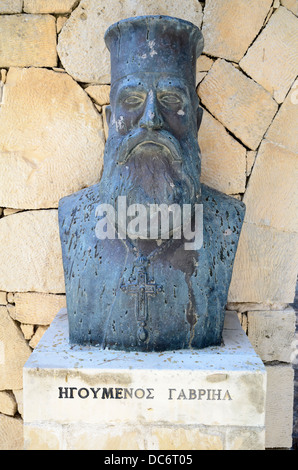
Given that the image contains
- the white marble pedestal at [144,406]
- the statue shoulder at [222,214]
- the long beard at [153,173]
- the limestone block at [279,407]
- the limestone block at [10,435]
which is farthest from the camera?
the limestone block at [10,435]

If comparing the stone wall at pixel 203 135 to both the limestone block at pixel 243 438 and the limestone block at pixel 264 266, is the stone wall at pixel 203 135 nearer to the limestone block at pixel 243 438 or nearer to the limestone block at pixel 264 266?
the limestone block at pixel 264 266

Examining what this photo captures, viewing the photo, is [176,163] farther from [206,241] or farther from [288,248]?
Result: [288,248]

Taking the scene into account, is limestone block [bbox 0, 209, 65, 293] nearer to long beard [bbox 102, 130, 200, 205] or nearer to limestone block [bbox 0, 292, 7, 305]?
limestone block [bbox 0, 292, 7, 305]

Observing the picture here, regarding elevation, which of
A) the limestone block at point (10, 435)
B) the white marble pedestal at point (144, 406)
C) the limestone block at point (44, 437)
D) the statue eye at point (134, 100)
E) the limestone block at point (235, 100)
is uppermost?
the limestone block at point (235, 100)

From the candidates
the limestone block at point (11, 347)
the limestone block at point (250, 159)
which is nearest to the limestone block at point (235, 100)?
the limestone block at point (250, 159)

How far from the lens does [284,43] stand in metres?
2.19

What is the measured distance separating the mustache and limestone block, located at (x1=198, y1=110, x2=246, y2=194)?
0.68 meters

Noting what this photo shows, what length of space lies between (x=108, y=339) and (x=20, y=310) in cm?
92

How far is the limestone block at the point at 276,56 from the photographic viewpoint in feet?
7.18

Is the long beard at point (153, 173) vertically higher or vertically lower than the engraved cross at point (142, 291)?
higher

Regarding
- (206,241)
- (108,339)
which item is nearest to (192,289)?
(206,241)

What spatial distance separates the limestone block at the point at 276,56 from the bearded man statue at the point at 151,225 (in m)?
0.63

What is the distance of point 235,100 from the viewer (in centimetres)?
221
